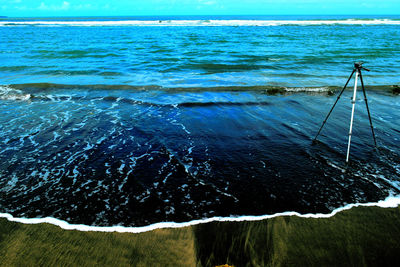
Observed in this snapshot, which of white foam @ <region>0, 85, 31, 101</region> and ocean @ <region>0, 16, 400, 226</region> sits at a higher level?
ocean @ <region>0, 16, 400, 226</region>

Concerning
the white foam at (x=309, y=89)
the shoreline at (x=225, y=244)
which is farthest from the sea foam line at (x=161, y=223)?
the white foam at (x=309, y=89)

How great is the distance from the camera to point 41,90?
10.3 m

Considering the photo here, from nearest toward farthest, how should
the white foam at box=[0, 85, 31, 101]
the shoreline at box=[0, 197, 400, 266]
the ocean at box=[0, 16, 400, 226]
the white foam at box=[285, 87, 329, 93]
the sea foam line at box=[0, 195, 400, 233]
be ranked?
1. the shoreline at box=[0, 197, 400, 266]
2. the sea foam line at box=[0, 195, 400, 233]
3. the ocean at box=[0, 16, 400, 226]
4. the white foam at box=[0, 85, 31, 101]
5. the white foam at box=[285, 87, 329, 93]

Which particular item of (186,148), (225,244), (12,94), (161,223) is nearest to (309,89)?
(186,148)

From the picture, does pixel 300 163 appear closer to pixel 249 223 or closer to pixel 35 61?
pixel 249 223

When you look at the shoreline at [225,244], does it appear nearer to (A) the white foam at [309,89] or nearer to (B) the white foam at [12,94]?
(A) the white foam at [309,89]

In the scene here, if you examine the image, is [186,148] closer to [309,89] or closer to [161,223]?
[161,223]

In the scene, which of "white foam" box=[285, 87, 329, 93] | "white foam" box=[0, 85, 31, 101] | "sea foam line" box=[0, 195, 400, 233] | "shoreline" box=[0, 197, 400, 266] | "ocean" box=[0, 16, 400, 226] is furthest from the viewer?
"white foam" box=[285, 87, 329, 93]

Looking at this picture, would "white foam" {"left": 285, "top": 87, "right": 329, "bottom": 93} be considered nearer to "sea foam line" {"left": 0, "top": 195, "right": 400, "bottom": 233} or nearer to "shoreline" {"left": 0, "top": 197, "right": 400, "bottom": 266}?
"sea foam line" {"left": 0, "top": 195, "right": 400, "bottom": 233}

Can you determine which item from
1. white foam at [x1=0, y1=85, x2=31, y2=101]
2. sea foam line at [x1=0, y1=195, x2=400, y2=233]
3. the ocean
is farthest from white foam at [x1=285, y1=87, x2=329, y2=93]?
white foam at [x1=0, y1=85, x2=31, y2=101]

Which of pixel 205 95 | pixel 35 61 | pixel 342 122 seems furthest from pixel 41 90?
pixel 342 122

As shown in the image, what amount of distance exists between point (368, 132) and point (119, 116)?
23.5ft

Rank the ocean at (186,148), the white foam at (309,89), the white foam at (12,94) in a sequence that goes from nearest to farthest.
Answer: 1. the ocean at (186,148)
2. the white foam at (12,94)
3. the white foam at (309,89)

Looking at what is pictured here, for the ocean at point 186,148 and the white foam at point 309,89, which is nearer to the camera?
the ocean at point 186,148
